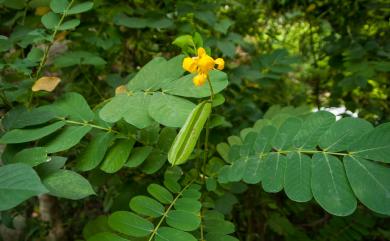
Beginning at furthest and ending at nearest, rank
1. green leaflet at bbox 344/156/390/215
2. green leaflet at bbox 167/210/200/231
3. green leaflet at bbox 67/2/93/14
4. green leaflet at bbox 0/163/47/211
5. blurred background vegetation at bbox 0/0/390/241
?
blurred background vegetation at bbox 0/0/390/241 < green leaflet at bbox 67/2/93/14 < green leaflet at bbox 167/210/200/231 < green leaflet at bbox 344/156/390/215 < green leaflet at bbox 0/163/47/211

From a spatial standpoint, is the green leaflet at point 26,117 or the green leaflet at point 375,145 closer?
the green leaflet at point 375,145

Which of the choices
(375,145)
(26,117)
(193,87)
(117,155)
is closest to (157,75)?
(193,87)

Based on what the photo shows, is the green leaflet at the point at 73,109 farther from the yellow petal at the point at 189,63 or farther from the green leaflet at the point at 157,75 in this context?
the yellow petal at the point at 189,63

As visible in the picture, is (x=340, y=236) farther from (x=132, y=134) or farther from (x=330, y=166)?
(x=132, y=134)

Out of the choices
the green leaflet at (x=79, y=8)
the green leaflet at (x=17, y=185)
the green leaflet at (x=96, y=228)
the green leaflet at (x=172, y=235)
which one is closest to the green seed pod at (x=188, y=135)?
the green leaflet at (x=172, y=235)

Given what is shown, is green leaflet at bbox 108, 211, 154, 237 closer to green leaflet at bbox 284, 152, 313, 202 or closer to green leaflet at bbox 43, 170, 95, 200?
green leaflet at bbox 43, 170, 95, 200

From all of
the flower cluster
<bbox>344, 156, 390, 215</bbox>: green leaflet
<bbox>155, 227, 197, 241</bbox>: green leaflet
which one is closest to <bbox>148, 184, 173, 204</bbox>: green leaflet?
<bbox>155, 227, 197, 241</bbox>: green leaflet

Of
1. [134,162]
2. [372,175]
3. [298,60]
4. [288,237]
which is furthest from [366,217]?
[134,162]

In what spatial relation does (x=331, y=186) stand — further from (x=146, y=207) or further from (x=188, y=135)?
(x=146, y=207)
